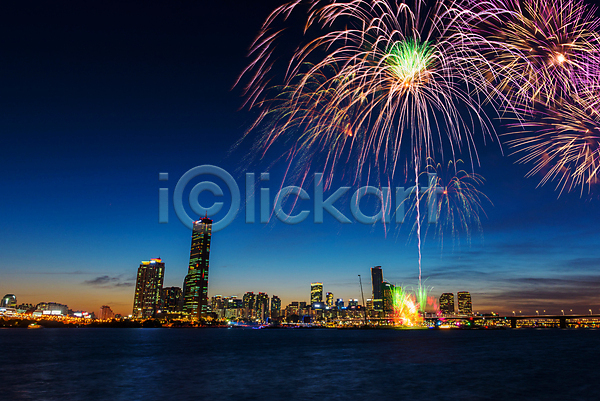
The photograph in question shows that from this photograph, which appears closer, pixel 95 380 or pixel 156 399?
pixel 156 399

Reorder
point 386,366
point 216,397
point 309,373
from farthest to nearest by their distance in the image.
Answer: point 386,366
point 309,373
point 216,397

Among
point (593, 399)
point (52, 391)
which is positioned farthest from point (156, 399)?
point (593, 399)

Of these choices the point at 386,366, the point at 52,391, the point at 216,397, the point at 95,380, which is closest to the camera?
the point at 216,397

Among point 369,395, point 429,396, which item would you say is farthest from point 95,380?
point 429,396

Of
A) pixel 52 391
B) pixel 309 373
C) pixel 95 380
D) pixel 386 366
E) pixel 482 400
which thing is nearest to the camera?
pixel 482 400

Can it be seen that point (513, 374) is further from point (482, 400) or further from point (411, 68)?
point (411, 68)

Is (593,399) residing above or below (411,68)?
below

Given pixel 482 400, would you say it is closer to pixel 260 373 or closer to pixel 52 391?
pixel 260 373

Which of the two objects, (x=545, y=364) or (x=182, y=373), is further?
(x=545, y=364)

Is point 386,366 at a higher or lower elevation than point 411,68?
lower
